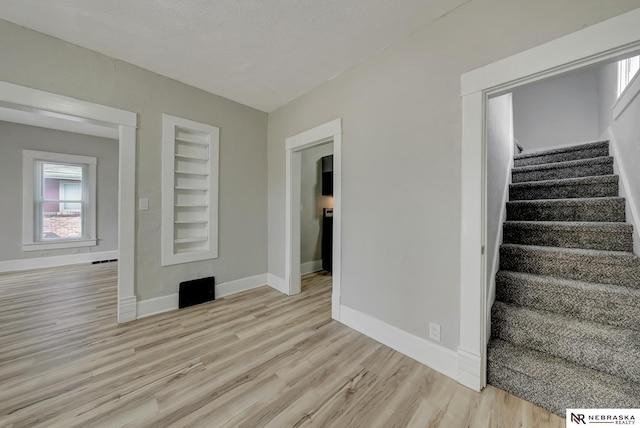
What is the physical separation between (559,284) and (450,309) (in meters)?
0.80

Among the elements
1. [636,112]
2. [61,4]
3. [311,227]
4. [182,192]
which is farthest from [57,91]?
[636,112]

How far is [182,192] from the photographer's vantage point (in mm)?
2869

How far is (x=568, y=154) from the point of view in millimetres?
2811

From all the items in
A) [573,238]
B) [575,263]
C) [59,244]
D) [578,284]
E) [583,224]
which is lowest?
[59,244]

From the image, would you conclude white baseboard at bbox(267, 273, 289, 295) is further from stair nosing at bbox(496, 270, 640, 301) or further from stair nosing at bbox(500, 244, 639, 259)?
stair nosing at bbox(500, 244, 639, 259)

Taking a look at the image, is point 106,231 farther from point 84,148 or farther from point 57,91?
point 57,91

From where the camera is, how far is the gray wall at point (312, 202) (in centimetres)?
416

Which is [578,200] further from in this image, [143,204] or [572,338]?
[143,204]

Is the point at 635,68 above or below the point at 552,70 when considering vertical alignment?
above

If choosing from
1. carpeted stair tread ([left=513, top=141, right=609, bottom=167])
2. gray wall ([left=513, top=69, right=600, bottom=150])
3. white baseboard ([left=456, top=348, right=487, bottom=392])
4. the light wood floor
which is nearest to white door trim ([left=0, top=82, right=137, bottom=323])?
the light wood floor

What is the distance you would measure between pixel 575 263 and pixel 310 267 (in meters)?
3.30

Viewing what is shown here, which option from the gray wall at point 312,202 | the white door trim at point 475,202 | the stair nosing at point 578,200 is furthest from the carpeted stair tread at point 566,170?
the gray wall at point 312,202

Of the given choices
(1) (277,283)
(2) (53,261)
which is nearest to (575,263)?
(1) (277,283)

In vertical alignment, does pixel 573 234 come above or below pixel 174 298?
above
